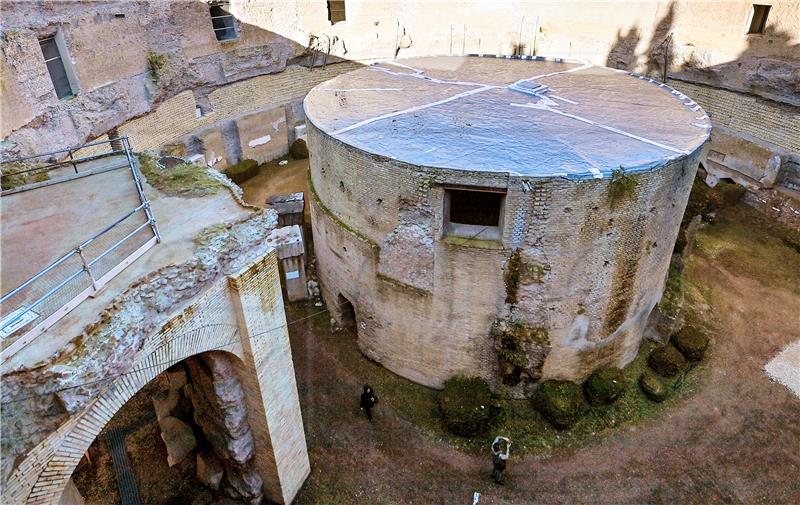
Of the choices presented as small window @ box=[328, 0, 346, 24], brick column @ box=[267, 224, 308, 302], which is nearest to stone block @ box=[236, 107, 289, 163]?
small window @ box=[328, 0, 346, 24]

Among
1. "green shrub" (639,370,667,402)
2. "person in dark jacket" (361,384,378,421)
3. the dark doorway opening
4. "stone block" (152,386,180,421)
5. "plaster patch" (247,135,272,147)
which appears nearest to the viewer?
"stone block" (152,386,180,421)

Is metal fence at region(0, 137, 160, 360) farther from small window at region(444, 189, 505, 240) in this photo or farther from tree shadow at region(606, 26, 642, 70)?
tree shadow at region(606, 26, 642, 70)

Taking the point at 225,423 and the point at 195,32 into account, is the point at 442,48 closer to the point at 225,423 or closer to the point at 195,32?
the point at 195,32

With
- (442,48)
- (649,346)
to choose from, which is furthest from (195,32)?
(649,346)

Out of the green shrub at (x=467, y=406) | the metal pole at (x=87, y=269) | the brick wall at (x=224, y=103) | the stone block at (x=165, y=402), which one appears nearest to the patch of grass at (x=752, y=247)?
the green shrub at (x=467, y=406)

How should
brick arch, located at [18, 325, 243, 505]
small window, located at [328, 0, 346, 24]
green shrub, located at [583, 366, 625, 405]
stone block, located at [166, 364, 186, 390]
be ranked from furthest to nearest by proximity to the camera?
small window, located at [328, 0, 346, 24]
green shrub, located at [583, 366, 625, 405]
stone block, located at [166, 364, 186, 390]
brick arch, located at [18, 325, 243, 505]
